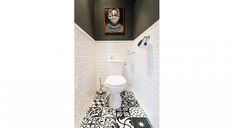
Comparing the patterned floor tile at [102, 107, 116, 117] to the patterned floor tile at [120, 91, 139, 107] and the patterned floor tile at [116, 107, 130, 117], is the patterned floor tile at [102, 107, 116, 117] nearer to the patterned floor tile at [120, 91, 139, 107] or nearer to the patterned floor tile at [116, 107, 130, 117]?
the patterned floor tile at [116, 107, 130, 117]

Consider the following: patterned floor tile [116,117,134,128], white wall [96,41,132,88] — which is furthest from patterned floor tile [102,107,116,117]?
white wall [96,41,132,88]

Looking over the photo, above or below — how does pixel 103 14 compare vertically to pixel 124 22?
above

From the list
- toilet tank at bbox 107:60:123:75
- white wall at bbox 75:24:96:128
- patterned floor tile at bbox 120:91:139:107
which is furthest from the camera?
toilet tank at bbox 107:60:123:75

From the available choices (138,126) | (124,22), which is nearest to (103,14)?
(124,22)

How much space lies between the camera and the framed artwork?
246 centimetres

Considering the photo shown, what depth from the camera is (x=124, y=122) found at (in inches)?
52.6

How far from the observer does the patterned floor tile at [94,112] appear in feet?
4.90

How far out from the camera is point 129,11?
250 cm

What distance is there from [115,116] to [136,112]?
28 cm

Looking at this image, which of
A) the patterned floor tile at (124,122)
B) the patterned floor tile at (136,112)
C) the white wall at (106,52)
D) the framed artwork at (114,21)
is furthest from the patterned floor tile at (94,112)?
the framed artwork at (114,21)

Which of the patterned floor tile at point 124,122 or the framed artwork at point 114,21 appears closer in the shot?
the patterned floor tile at point 124,122

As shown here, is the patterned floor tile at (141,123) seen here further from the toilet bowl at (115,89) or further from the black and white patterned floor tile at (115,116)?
the toilet bowl at (115,89)
